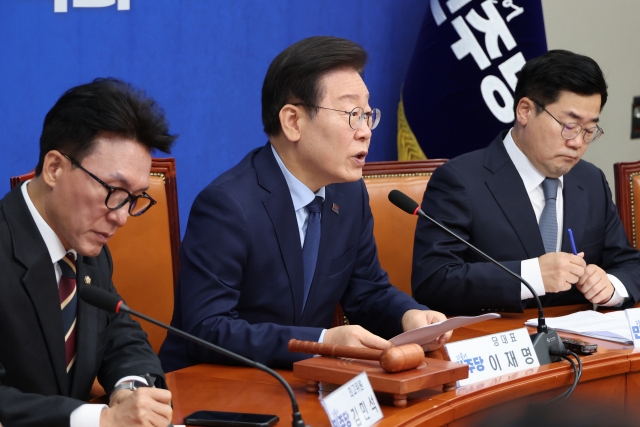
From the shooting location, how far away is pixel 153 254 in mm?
2545

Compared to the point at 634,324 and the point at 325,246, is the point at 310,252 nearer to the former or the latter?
the point at 325,246

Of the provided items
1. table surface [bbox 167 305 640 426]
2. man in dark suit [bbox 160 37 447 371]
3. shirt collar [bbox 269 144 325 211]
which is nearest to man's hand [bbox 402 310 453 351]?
man in dark suit [bbox 160 37 447 371]

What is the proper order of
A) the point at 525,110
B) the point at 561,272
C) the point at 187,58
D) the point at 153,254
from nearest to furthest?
the point at 561,272 → the point at 153,254 → the point at 525,110 → the point at 187,58

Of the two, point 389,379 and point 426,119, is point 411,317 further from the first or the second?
point 426,119

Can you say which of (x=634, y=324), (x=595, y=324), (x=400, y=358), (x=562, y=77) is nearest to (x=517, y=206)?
(x=562, y=77)

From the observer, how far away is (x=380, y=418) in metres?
1.50

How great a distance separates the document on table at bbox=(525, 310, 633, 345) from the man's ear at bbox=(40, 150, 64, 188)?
1.27 m

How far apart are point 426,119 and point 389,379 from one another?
8.07 ft

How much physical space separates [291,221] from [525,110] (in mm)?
1020

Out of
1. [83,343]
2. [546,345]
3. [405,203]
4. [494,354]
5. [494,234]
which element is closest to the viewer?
[83,343]

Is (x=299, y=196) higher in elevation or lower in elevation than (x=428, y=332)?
higher

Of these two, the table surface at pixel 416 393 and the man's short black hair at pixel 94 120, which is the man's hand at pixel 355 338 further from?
the man's short black hair at pixel 94 120

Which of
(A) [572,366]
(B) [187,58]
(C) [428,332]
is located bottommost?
(A) [572,366]

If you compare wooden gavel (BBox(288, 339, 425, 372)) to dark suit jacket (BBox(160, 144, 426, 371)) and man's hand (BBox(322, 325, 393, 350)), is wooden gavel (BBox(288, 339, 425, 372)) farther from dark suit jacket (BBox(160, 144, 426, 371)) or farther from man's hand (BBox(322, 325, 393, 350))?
dark suit jacket (BBox(160, 144, 426, 371))
